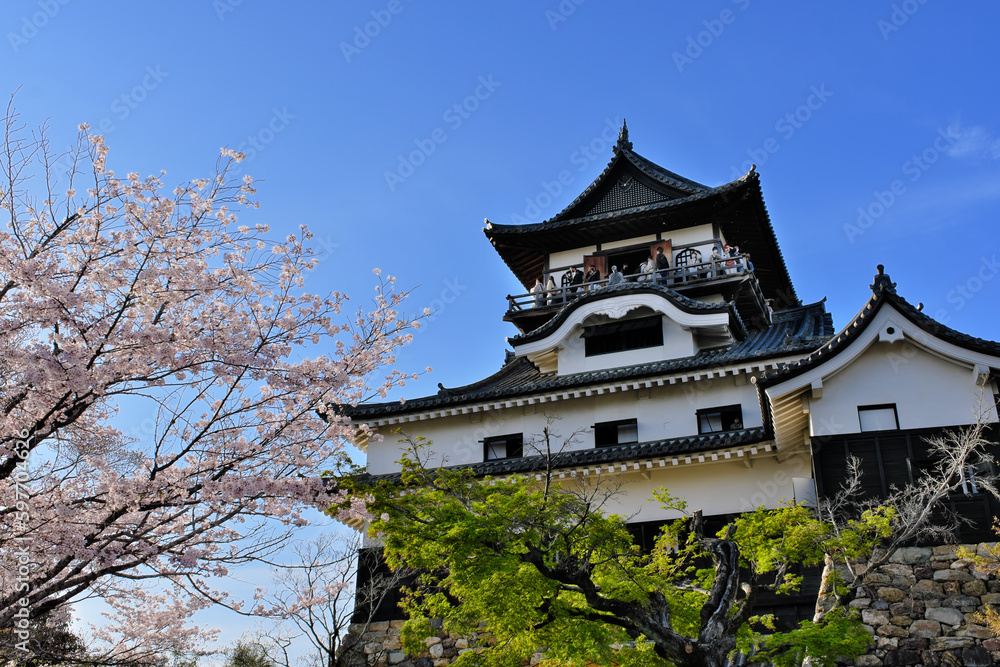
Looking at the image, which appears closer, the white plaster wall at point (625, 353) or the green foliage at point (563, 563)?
the green foliage at point (563, 563)

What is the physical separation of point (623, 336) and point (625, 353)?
677mm

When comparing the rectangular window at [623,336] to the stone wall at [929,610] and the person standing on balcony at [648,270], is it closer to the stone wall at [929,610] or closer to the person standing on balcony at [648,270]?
the person standing on balcony at [648,270]

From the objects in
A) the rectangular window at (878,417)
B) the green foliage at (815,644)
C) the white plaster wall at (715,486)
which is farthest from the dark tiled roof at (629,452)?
the green foliage at (815,644)

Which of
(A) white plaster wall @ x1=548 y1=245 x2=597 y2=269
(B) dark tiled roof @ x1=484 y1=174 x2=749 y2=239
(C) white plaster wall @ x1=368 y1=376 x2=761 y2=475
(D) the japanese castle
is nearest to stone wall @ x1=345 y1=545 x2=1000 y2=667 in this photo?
(D) the japanese castle

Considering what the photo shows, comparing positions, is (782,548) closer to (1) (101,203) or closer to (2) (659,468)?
(2) (659,468)

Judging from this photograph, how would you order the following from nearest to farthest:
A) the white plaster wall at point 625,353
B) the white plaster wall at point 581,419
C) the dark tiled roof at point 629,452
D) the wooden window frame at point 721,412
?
the dark tiled roof at point 629,452 < the wooden window frame at point 721,412 < the white plaster wall at point 581,419 < the white plaster wall at point 625,353

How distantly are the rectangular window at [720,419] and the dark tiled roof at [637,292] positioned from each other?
275 centimetres

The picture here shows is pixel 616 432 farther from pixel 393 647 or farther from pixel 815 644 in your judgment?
pixel 815 644

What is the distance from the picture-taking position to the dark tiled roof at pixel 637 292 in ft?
66.7

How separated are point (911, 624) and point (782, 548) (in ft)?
10.9

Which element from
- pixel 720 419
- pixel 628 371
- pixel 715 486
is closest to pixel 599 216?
pixel 628 371

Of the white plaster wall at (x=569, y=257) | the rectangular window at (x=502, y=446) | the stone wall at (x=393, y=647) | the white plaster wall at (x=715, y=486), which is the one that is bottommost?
the stone wall at (x=393, y=647)

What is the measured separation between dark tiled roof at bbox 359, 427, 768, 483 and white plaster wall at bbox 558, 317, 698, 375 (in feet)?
9.68

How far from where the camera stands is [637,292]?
832 inches
